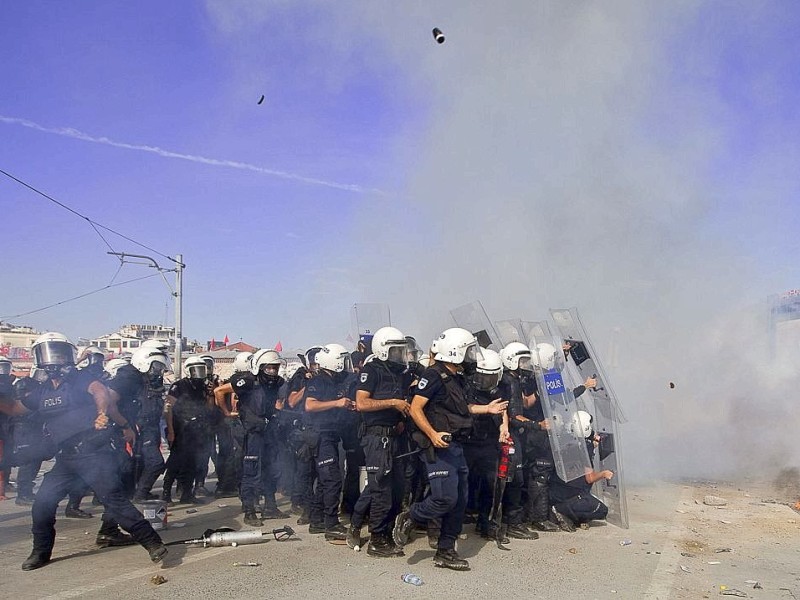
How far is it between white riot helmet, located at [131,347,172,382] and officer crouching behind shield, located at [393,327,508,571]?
9.51ft

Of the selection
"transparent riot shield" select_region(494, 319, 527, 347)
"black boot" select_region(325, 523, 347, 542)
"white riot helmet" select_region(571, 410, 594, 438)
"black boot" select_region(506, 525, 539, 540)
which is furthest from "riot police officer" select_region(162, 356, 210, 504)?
"white riot helmet" select_region(571, 410, 594, 438)

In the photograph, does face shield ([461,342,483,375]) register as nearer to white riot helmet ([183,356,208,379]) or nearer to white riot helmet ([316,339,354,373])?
white riot helmet ([316,339,354,373])

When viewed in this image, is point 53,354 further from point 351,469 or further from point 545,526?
point 545,526

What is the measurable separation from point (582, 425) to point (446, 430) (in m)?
2.09

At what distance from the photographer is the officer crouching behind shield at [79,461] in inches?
196

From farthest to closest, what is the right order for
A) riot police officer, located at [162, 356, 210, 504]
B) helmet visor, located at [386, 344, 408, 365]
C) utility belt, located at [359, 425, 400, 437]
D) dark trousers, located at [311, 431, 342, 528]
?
riot police officer, located at [162, 356, 210, 504], dark trousers, located at [311, 431, 342, 528], helmet visor, located at [386, 344, 408, 365], utility belt, located at [359, 425, 400, 437]

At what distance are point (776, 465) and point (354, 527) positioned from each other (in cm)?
790

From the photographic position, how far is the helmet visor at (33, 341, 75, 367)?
5.40 m

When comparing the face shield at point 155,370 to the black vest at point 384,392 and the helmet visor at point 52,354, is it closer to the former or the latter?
the helmet visor at point 52,354

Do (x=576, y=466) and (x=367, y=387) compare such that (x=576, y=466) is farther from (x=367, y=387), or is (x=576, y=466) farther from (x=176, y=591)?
(x=176, y=591)

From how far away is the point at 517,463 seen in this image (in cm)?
607

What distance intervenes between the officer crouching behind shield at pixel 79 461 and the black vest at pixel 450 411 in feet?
7.32

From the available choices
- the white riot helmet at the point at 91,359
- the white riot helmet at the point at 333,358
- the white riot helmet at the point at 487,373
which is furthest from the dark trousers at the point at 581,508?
the white riot helmet at the point at 91,359

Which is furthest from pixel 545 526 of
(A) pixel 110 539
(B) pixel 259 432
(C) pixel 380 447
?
(A) pixel 110 539
